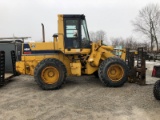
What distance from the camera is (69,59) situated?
1230cm

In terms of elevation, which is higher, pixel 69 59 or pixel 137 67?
pixel 69 59

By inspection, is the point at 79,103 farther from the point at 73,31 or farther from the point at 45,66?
the point at 73,31

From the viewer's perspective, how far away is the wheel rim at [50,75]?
37.9 ft

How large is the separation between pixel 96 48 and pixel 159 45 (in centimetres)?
5337

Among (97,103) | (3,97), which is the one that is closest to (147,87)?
(97,103)

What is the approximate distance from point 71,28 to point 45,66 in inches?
70.1

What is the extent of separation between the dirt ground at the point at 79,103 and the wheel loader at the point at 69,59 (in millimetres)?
468

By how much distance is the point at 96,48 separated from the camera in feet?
39.2

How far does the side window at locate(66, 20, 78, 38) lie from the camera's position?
1183cm

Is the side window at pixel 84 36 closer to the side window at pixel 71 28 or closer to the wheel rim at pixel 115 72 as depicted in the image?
the side window at pixel 71 28

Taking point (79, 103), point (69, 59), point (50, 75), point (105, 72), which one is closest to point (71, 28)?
point (69, 59)

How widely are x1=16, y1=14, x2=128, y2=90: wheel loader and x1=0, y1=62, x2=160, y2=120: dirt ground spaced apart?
1.53ft

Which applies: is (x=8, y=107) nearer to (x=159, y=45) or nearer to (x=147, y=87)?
(x=147, y=87)

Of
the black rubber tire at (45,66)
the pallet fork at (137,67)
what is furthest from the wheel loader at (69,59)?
the pallet fork at (137,67)
